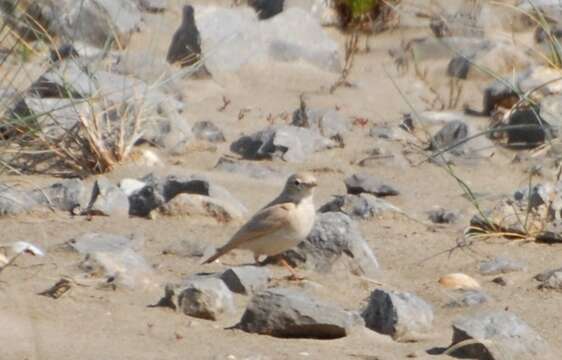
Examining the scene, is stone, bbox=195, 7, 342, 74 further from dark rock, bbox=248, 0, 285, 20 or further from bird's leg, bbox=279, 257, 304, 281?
bird's leg, bbox=279, 257, 304, 281

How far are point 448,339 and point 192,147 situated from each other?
3431 millimetres

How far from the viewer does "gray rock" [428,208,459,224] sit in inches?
276

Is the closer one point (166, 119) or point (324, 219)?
point (324, 219)

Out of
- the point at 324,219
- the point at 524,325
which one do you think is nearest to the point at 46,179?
the point at 324,219

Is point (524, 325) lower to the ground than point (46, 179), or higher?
higher

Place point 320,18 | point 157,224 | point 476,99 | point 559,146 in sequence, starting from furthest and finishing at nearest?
point 320,18 < point 476,99 < point 559,146 < point 157,224

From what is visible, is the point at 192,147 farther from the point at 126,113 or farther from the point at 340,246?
the point at 340,246

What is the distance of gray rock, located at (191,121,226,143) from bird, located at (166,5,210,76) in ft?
3.30

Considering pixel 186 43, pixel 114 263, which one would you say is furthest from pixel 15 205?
pixel 186 43

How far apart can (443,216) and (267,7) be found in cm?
436

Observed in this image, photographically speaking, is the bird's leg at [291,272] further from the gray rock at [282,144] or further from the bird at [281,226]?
the gray rock at [282,144]

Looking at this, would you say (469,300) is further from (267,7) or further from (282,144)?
(267,7)

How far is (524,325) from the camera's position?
4.92 meters

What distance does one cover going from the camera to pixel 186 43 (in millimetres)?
9875
